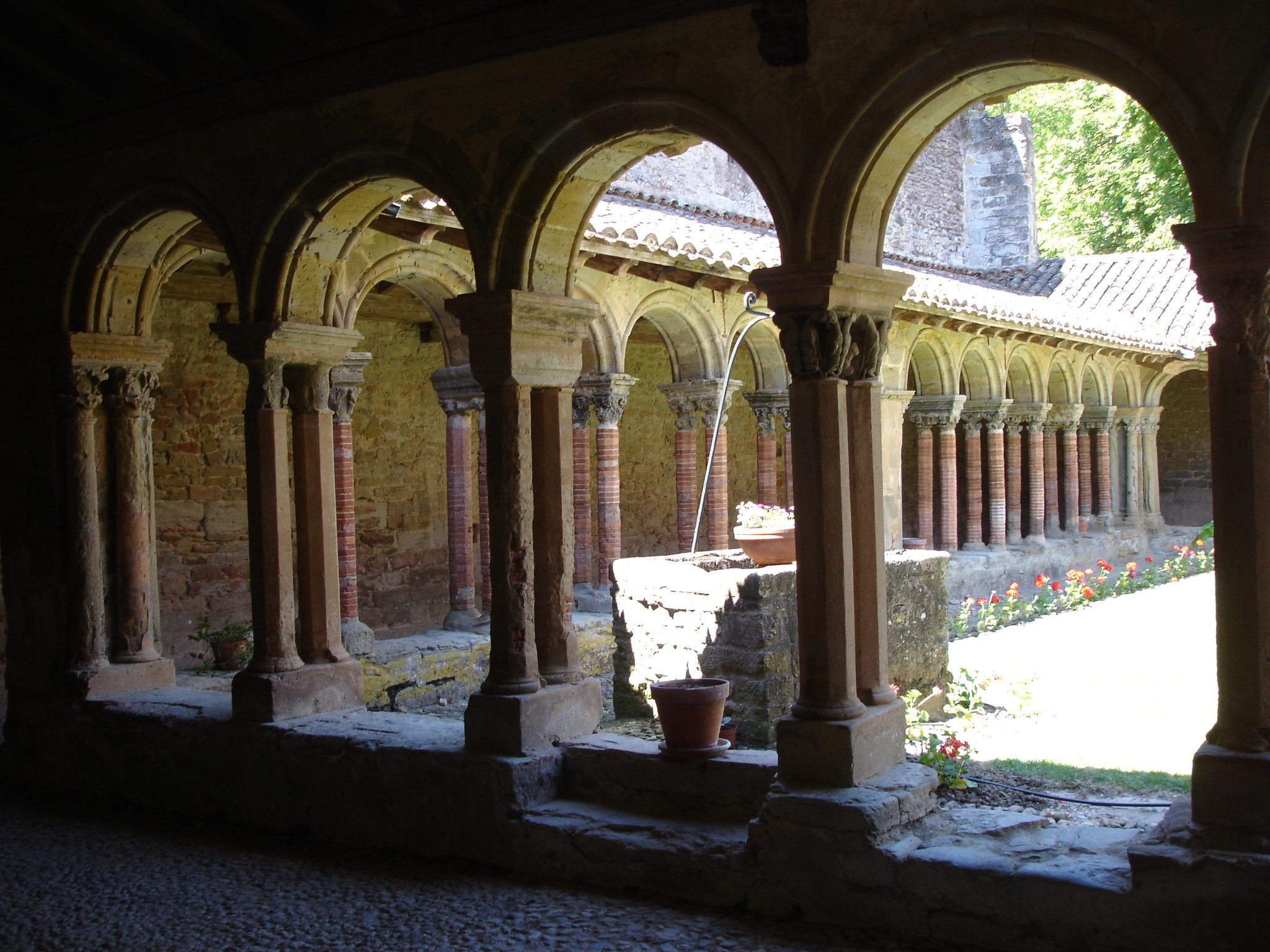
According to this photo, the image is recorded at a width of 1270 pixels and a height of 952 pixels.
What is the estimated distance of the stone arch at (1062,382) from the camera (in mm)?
17375

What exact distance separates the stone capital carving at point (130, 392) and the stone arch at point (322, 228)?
1.30m

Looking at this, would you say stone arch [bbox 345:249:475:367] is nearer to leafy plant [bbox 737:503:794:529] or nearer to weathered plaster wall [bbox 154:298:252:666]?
weathered plaster wall [bbox 154:298:252:666]

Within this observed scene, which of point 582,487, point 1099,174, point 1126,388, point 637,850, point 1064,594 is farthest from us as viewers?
point 1099,174

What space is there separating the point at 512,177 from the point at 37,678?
4.03m

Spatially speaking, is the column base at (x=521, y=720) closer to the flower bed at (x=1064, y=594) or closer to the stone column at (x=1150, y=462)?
the flower bed at (x=1064, y=594)

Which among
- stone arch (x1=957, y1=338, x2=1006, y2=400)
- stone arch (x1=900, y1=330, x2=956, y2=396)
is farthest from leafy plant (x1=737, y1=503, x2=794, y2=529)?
stone arch (x1=957, y1=338, x2=1006, y2=400)

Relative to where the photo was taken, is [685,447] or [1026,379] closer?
[685,447]

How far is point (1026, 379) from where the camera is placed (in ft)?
55.9

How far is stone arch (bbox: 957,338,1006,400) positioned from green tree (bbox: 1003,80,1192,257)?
647 centimetres

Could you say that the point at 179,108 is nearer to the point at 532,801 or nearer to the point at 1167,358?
the point at 532,801

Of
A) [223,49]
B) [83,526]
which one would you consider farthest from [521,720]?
[223,49]

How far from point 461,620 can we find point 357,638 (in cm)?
139

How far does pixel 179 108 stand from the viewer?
5.84 metres

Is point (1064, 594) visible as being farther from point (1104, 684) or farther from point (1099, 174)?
point (1099, 174)
